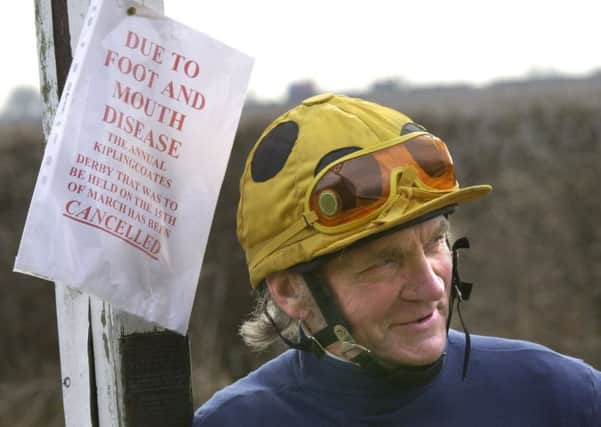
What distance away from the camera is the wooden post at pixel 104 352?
89.3 inches

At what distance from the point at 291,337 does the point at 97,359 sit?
0.45 meters

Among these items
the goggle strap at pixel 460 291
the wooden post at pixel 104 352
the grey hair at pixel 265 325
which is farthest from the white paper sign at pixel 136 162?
the goggle strap at pixel 460 291

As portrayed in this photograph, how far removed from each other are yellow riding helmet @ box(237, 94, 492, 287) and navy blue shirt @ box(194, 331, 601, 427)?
0.93 ft

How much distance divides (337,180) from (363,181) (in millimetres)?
53

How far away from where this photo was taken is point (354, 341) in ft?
7.53

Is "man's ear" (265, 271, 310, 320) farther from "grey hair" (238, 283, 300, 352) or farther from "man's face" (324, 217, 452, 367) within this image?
"man's face" (324, 217, 452, 367)

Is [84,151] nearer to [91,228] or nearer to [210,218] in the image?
[91,228]

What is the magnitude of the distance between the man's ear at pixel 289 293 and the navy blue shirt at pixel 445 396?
0.36 feet

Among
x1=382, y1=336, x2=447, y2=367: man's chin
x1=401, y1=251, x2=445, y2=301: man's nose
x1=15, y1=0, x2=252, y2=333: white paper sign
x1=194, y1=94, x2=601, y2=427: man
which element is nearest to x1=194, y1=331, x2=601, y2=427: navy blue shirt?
x1=194, y1=94, x2=601, y2=427: man

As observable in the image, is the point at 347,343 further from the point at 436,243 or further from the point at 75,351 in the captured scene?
the point at 75,351

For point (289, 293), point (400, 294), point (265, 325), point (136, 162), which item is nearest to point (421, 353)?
point (400, 294)

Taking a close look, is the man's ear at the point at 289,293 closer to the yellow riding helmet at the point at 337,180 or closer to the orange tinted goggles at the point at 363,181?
the yellow riding helmet at the point at 337,180

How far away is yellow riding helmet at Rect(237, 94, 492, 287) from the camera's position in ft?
7.24

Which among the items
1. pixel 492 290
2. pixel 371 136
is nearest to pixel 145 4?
pixel 371 136
